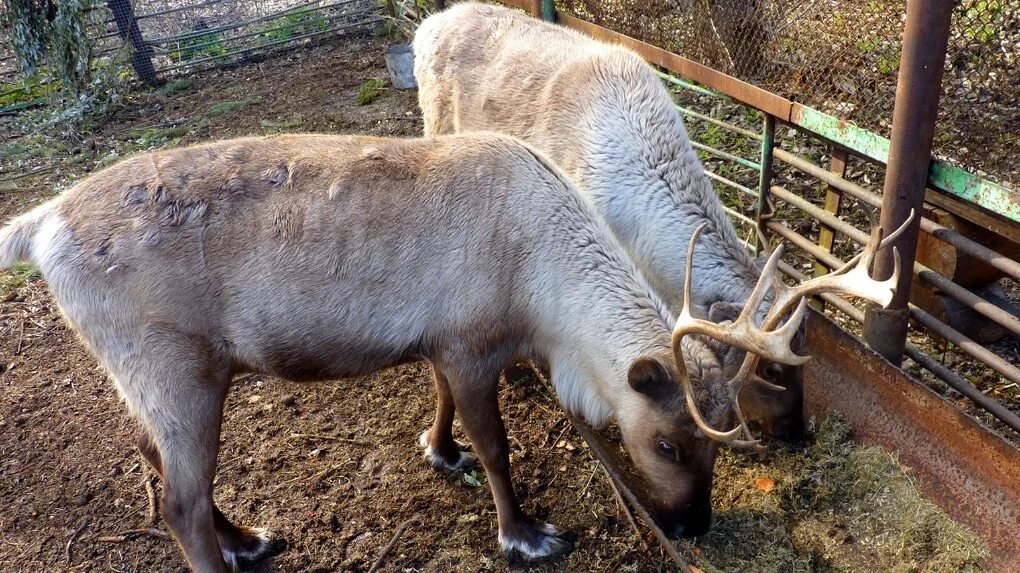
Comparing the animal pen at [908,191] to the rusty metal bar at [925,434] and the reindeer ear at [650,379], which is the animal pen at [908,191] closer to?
the rusty metal bar at [925,434]

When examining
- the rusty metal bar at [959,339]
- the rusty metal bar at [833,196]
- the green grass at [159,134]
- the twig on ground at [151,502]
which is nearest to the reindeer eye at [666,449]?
the rusty metal bar at [959,339]

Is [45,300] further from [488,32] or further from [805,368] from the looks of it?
[805,368]

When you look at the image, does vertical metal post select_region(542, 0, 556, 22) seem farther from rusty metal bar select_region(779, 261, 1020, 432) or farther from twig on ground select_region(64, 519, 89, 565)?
twig on ground select_region(64, 519, 89, 565)

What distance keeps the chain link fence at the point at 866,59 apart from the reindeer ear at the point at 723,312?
1.21m

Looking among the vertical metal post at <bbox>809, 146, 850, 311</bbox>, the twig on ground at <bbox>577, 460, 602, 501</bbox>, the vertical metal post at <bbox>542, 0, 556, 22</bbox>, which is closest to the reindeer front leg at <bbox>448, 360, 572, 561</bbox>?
A: the twig on ground at <bbox>577, 460, 602, 501</bbox>

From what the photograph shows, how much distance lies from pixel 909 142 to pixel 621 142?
4.17 ft

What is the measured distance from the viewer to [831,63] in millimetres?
3787

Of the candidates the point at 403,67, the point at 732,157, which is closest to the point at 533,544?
the point at 732,157

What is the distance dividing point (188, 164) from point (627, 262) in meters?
1.75

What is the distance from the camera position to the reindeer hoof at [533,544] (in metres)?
3.24

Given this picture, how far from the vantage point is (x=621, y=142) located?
152 inches

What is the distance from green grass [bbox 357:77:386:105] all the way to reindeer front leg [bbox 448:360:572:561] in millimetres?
5383

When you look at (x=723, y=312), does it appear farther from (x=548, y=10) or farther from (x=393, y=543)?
(x=548, y=10)

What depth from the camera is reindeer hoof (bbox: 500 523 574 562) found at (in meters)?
3.24
